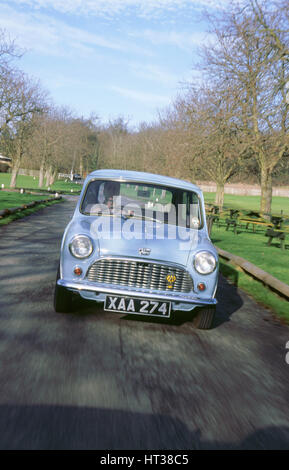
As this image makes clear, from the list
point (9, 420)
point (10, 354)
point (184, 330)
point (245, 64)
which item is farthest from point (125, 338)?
point (245, 64)

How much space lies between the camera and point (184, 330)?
503 cm

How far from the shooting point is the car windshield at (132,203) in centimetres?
574

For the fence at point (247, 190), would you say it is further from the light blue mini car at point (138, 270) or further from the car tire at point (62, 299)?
the car tire at point (62, 299)

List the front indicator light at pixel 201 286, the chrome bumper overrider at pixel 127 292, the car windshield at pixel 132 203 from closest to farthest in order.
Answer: the chrome bumper overrider at pixel 127 292
the front indicator light at pixel 201 286
the car windshield at pixel 132 203

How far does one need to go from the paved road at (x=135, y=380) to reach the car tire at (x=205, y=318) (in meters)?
0.09

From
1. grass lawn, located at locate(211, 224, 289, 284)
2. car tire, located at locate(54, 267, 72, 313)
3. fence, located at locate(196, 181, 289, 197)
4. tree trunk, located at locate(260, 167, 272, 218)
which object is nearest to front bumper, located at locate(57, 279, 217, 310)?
car tire, located at locate(54, 267, 72, 313)

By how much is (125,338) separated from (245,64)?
19.0 meters

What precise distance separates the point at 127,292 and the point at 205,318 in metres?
1.05

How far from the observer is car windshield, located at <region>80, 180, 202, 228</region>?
5738 mm

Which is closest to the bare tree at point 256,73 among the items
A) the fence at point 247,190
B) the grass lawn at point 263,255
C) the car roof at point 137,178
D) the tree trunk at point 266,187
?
the tree trunk at point 266,187

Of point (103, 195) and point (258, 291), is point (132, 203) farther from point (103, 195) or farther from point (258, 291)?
point (258, 291)

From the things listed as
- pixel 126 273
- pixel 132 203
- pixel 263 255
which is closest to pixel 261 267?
pixel 263 255
